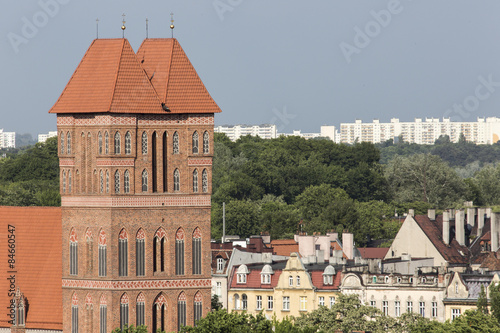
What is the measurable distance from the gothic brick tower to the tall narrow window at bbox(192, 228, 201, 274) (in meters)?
0.05

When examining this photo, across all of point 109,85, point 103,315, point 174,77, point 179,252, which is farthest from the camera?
point 174,77

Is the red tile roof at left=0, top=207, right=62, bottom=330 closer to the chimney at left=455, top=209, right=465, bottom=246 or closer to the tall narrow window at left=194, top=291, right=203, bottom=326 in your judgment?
the tall narrow window at left=194, top=291, right=203, bottom=326

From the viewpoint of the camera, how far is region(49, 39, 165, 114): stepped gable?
7388 centimetres

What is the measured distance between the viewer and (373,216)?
163250 mm

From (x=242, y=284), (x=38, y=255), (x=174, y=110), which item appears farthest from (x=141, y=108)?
(x=242, y=284)

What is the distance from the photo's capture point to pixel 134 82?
245 feet

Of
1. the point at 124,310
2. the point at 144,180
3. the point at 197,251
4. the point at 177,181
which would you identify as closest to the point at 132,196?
the point at 144,180

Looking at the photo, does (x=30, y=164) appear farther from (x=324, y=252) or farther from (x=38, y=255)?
(x=38, y=255)

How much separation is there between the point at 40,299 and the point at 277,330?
11.0 metres

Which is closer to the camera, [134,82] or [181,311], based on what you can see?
[181,311]

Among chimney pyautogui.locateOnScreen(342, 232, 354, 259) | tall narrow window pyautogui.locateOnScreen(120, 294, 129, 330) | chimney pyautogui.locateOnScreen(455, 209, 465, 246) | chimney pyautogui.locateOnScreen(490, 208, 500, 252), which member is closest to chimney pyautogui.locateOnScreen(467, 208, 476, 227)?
chimney pyautogui.locateOnScreen(455, 209, 465, 246)

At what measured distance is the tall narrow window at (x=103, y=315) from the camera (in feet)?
241

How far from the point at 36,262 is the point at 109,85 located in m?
9.37

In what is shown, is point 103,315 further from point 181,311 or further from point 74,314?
→ point 181,311
